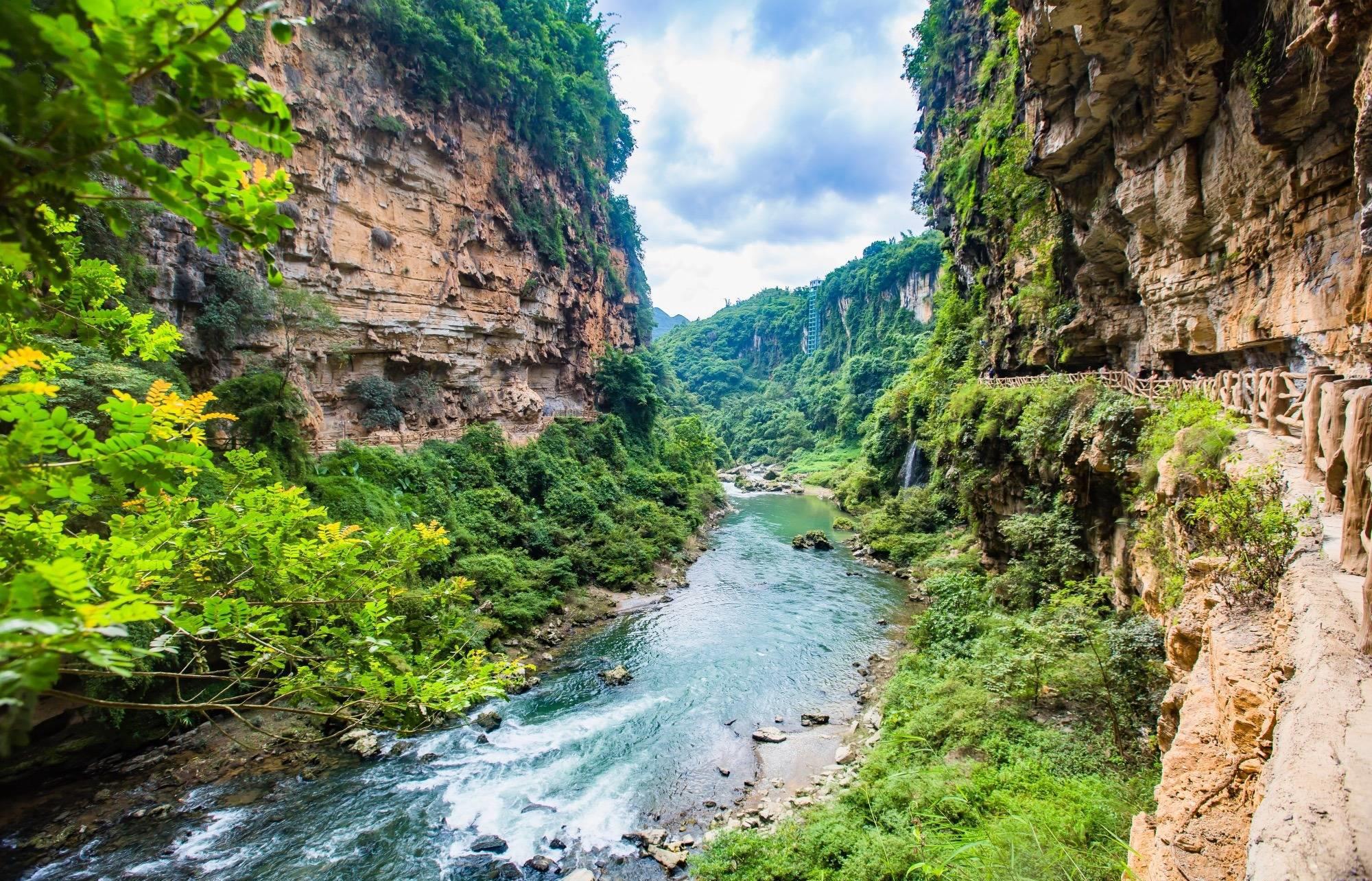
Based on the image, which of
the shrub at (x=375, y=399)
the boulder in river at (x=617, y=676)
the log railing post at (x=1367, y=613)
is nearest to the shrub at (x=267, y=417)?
the shrub at (x=375, y=399)

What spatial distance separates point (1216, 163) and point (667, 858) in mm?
14323

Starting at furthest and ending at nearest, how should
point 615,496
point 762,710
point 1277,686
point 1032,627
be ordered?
point 615,496
point 762,710
point 1032,627
point 1277,686

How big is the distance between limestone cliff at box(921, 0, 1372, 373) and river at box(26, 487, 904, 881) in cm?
971

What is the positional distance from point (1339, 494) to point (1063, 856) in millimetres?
3560

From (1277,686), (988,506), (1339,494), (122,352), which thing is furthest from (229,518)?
(988,506)

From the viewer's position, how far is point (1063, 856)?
4.92m

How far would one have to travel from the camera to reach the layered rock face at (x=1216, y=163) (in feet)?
23.8

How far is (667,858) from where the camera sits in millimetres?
8250

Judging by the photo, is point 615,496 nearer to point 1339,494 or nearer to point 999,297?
point 999,297

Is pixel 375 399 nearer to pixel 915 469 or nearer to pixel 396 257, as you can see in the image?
pixel 396 257

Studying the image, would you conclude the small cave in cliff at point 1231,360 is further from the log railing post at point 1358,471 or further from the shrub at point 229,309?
the shrub at point 229,309

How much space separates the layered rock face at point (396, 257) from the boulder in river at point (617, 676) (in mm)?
10944

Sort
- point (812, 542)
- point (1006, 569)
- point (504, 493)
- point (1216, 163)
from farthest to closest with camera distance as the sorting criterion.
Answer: point (812, 542) → point (504, 493) → point (1006, 569) → point (1216, 163)

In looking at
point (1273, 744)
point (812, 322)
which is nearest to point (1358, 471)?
point (1273, 744)
